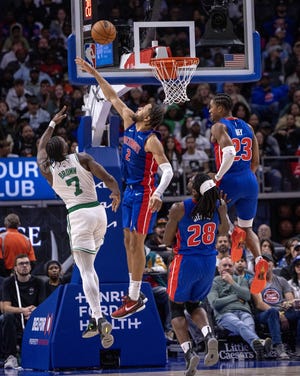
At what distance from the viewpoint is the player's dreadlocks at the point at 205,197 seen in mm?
10195

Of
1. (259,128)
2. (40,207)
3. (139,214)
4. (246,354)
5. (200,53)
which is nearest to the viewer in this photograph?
(139,214)

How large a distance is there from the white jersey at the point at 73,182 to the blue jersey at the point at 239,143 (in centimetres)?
146

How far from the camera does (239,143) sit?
1100cm

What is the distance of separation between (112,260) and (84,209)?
1864mm

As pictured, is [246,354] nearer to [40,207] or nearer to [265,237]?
[265,237]

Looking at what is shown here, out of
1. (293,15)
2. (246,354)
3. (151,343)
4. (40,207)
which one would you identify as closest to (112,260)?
(151,343)

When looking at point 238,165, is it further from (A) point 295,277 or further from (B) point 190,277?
(A) point 295,277

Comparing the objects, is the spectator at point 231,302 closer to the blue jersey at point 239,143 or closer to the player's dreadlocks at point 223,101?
the blue jersey at point 239,143

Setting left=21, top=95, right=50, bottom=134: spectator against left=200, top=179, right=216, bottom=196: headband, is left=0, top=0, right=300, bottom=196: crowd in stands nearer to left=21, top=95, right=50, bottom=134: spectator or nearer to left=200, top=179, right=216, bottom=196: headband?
left=21, top=95, right=50, bottom=134: spectator

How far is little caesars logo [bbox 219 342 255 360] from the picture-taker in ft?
44.6

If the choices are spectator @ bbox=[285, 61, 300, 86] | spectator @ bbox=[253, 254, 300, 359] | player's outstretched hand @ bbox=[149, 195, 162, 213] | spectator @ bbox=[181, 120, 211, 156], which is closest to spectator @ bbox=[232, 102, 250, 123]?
spectator @ bbox=[181, 120, 211, 156]

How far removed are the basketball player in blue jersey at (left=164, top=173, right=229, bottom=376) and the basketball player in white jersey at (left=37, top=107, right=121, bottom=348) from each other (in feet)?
2.47

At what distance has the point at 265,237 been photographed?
16062 mm

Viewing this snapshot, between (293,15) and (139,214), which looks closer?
(139,214)
